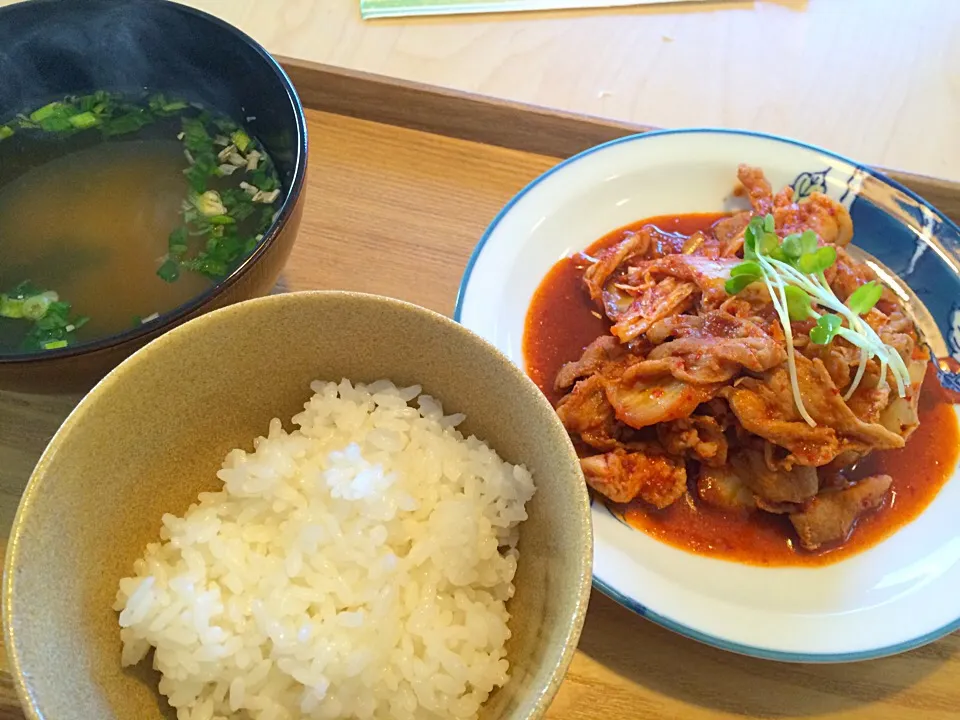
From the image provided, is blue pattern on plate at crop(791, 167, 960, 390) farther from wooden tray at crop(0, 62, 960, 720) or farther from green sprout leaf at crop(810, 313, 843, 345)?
green sprout leaf at crop(810, 313, 843, 345)

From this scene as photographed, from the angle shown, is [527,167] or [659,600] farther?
[527,167]

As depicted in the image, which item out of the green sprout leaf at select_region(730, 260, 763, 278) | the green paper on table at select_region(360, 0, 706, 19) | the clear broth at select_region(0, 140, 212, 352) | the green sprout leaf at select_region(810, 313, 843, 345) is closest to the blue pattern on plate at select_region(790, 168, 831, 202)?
the green sprout leaf at select_region(730, 260, 763, 278)

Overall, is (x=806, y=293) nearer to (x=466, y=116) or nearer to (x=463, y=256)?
(x=463, y=256)

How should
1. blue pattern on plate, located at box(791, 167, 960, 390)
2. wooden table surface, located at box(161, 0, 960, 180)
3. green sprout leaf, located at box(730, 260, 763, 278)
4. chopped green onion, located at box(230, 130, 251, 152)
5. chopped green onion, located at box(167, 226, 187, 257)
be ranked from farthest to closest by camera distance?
1. wooden table surface, located at box(161, 0, 960, 180)
2. blue pattern on plate, located at box(791, 167, 960, 390)
3. green sprout leaf, located at box(730, 260, 763, 278)
4. chopped green onion, located at box(230, 130, 251, 152)
5. chopped green onion, located at box(167, 226, 187, 257)

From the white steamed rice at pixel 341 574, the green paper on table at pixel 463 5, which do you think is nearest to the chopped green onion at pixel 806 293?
the white steamed rice at pixel 341 574

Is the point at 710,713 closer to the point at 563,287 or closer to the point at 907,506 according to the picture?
the point at 907,506

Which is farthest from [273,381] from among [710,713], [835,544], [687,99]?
[687,99]

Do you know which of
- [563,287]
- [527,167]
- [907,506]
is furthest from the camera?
[527,167]
